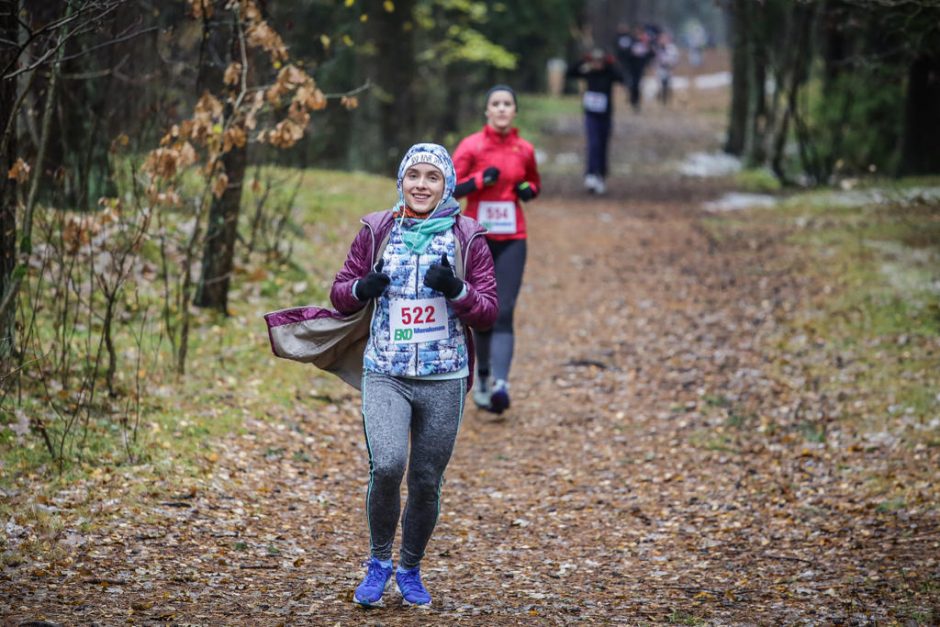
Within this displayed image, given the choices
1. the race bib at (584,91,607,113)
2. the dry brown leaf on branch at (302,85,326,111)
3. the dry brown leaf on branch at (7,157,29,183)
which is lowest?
the dry brown leaf on branch at (7,157,29,183)

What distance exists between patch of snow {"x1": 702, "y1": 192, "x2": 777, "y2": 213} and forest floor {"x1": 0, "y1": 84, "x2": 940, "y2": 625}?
6.72 metres

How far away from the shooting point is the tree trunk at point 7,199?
6539mm

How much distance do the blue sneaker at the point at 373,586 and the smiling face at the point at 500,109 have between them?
4.07 m

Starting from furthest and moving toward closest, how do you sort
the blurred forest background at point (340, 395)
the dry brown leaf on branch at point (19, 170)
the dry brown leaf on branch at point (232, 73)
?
1. the dry brown leaf on branch at point (232, 73)
2. the dry brown leaf on branch at point (19, 170)
3. the blurred forest background at point (340, 395)

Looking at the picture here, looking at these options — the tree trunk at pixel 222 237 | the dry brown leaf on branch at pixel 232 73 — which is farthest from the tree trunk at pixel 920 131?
the dry brown leaf on branch at pixel 232 73

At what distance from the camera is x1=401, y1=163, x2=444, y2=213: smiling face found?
488cm

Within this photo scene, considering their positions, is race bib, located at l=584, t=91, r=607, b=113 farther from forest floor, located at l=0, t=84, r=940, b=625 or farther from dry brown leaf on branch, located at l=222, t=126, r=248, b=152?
dry brown leaf on branch, located at l=222, t=126, r=248, b=152

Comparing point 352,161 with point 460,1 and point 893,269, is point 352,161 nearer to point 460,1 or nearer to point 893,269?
point 460,1

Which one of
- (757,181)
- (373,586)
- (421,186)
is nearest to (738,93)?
(757,181)

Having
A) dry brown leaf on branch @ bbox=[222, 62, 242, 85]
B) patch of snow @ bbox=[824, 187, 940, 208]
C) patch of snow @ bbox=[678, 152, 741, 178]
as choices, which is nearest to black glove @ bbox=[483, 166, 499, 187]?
dry brown leaf on branch @ bbox=[222, 62, 242, 85]

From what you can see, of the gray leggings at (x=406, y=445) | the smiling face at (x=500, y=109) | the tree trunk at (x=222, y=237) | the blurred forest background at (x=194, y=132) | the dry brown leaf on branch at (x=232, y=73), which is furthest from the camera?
the tree trunk at (x=222, y=237)

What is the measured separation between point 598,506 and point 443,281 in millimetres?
3191

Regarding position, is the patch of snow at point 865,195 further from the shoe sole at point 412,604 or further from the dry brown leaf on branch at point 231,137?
the shoe sole at point 412,604

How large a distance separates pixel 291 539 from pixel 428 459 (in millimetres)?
1669
